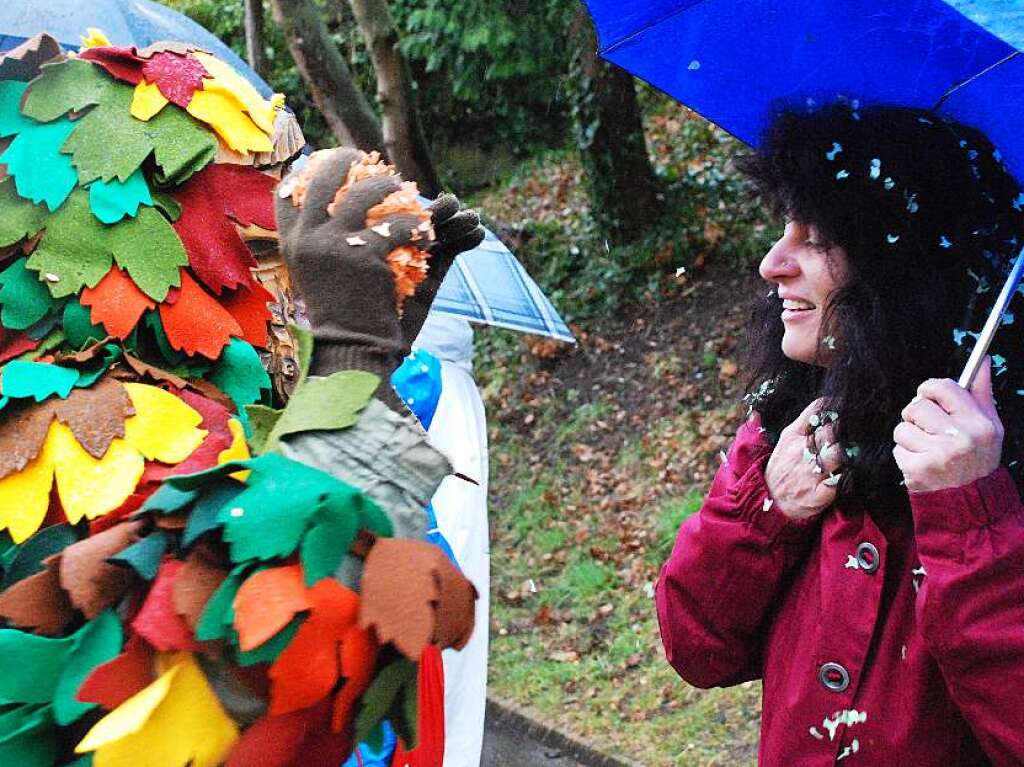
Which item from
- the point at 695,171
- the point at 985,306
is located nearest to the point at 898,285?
the point at 985,306

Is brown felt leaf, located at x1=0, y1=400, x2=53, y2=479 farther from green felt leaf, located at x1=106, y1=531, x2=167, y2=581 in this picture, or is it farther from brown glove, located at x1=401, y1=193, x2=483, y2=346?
brown glove, located at x1=401, y1=193, x2=483, y2=346

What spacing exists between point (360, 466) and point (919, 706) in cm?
94

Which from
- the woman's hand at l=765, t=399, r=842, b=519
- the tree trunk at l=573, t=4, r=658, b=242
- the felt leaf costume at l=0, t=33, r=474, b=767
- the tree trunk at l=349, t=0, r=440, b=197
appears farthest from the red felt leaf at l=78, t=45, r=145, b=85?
the tree trunk at l=573, t=4, r=658, b=242

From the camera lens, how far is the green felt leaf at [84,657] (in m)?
1.34

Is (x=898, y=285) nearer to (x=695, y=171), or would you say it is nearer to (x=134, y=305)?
(x=134, y=305)

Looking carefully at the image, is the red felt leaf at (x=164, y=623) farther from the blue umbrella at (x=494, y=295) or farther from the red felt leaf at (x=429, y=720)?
the blue umbrella at (x=494, y=295)

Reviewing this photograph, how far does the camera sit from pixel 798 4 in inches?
72.6

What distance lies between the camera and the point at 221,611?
1.32 m

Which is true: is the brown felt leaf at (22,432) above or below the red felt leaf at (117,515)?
above

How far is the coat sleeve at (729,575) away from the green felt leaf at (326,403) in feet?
2.56

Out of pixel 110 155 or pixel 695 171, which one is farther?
pixel 695 171

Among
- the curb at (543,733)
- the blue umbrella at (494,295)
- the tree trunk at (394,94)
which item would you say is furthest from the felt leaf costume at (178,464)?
the tree trunk at (394,94)

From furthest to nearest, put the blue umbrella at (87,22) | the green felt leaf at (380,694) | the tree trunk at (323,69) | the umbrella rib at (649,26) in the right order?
1. the tree trunk at (323,69)
2. the blue umbrella at (87,22)
3. the umbrella rib at (649,26)
4. the green felt leaf at (380,694)

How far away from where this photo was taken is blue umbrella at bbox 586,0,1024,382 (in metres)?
1.73
